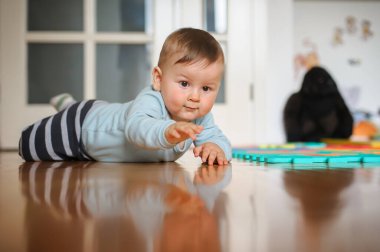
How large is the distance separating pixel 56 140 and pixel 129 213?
91 cm

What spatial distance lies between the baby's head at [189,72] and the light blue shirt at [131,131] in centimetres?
5

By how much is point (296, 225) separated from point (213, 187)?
0.89ft

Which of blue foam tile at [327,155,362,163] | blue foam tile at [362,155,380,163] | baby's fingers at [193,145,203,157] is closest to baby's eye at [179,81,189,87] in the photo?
baby's fingers at [193,145,203,157]

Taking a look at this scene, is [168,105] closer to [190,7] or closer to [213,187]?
[213,187]

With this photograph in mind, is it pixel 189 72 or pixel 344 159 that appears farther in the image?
pixel 344 159

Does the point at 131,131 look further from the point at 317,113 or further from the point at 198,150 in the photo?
the point at 317,113

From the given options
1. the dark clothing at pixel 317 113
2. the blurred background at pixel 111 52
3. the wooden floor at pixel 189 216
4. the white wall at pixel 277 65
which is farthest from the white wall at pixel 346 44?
the wooden floor at pixel 189 216

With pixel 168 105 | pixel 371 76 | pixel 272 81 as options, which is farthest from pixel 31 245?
pixel 371 76

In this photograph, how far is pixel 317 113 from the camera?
2.84 m

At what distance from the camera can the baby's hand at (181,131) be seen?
839mm

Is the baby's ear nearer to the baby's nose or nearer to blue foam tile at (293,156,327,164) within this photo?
the baby's nose

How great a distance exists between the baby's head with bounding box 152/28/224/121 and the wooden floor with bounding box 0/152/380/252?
0.38 m

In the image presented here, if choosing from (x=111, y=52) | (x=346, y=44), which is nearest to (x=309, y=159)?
(x=111, y=52)

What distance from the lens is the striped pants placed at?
4.24ft
